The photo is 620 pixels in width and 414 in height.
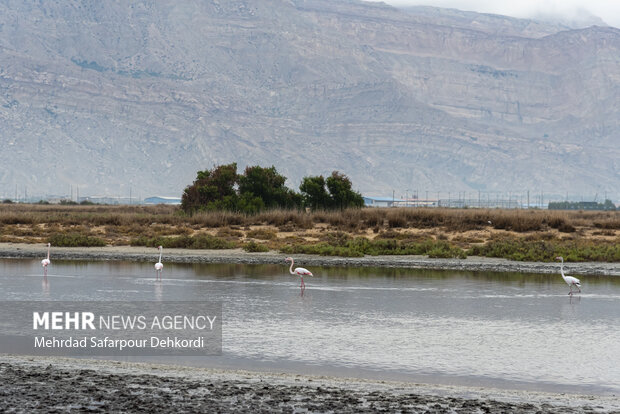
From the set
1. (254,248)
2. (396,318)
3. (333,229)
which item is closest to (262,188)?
(333,229)

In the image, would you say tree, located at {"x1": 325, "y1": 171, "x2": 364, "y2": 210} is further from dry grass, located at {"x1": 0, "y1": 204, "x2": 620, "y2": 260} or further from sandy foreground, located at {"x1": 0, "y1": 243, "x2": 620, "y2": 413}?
sandy foreground, located at {"x1": 0, "y1": 243, "x2": 620, "y2": 413}

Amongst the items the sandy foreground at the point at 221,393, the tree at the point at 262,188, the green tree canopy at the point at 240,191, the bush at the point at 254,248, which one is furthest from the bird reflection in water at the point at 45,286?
the tree at the point at 262,188

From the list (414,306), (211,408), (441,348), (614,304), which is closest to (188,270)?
(414,306)

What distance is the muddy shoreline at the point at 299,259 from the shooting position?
32906 millimetres

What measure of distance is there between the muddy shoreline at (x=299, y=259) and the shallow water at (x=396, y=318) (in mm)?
1892

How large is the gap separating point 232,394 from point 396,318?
8.05 meters

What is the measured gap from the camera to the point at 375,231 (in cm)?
4725

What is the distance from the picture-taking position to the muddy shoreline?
1296 inches

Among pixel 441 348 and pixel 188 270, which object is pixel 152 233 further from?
pixel 441 348

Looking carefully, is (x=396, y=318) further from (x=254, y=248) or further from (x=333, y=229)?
(x=333, y=229)

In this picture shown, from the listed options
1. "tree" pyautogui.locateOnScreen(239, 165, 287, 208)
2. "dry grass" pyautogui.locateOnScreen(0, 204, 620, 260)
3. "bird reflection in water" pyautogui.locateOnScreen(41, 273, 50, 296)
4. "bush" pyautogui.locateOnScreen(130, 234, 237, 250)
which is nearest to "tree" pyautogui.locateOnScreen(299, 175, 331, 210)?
"tree" pyautogui.locateOnScreen(239, 165, 287, 208)

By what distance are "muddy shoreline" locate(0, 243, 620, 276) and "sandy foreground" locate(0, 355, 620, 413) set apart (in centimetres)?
2049

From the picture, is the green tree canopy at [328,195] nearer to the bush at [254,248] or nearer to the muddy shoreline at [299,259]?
the bush at [254,248]

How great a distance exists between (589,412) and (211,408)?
455 centimetres
